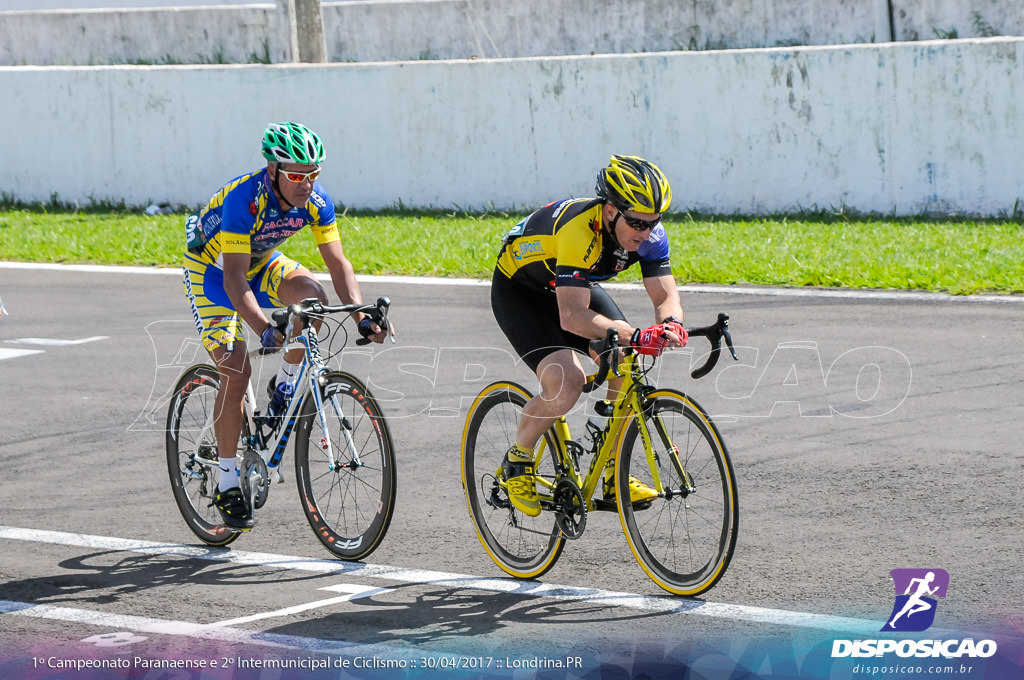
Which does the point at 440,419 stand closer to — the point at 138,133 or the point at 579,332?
the point at 579,332

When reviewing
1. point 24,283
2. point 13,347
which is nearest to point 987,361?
point 13,347

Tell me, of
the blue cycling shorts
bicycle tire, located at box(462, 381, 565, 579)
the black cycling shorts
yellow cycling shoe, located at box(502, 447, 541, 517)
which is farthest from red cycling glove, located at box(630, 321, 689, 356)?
the blue cycling shorts

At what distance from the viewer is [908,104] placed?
1588 centimetres

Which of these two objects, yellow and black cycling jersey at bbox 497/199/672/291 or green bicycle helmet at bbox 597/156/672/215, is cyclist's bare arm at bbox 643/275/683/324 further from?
green bicycle helmet at bbox 597/156/672/215

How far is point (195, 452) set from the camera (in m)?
6.89

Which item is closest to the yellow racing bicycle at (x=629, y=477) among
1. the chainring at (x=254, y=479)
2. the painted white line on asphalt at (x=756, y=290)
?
the chainring at (x=254, y=479)

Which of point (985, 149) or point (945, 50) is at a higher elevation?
point (945, 50)

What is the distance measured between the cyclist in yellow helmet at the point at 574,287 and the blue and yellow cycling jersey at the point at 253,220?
967mm

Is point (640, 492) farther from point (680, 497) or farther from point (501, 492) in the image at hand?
point (501, 492)

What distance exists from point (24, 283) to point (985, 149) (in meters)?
10.7

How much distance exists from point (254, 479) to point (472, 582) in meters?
1.19

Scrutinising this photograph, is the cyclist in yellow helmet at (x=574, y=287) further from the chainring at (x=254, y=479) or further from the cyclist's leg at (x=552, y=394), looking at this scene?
the chainring at (x=254, y=479)

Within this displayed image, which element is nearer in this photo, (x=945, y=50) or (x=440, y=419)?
(x=440, y=419)

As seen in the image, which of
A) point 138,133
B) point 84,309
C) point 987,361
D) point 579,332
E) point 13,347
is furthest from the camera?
point 138,133
